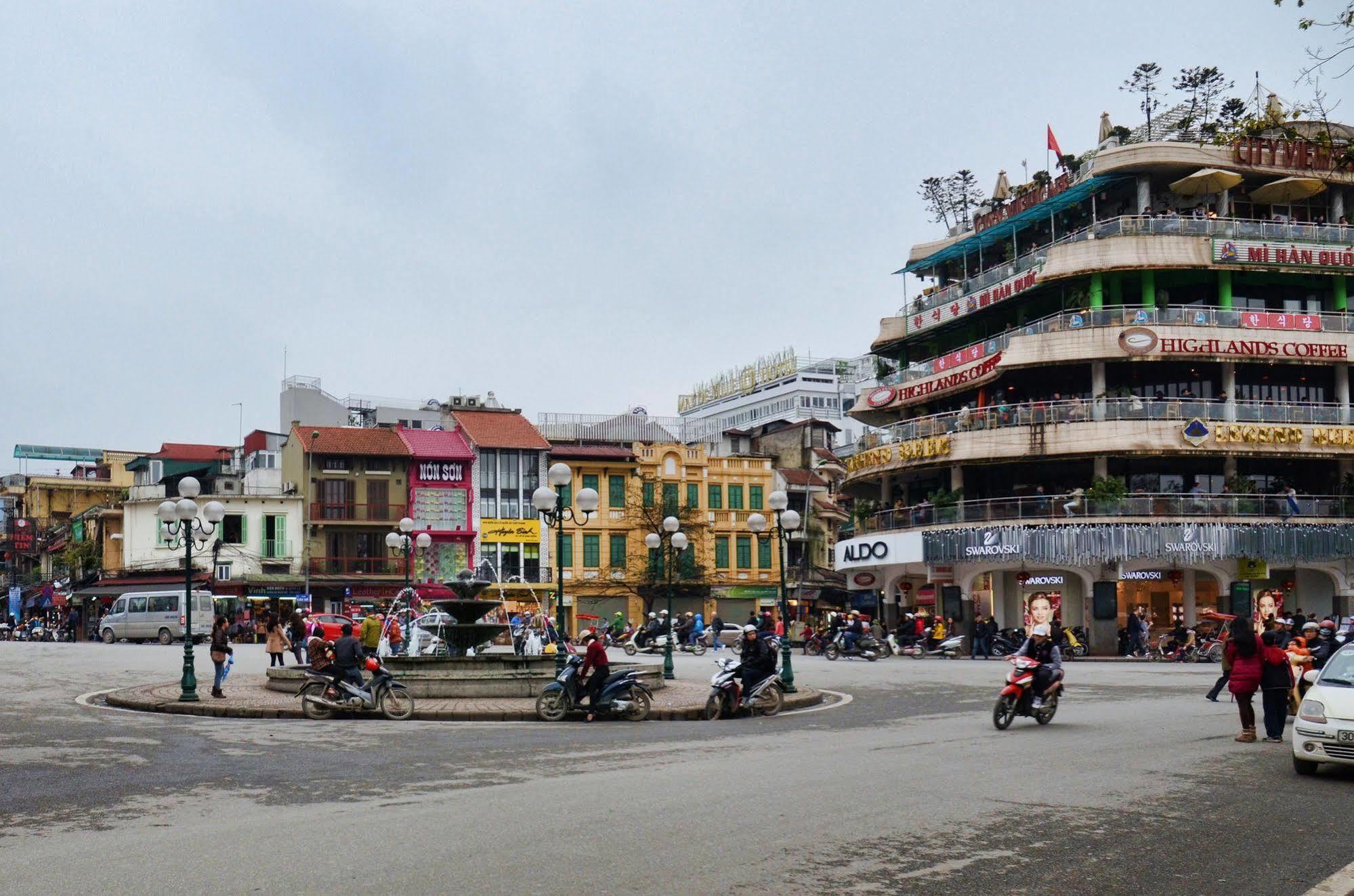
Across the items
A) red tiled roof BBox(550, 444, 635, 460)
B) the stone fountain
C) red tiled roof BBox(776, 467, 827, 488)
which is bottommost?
the stone fountain

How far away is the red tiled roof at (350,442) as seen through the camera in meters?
70.0

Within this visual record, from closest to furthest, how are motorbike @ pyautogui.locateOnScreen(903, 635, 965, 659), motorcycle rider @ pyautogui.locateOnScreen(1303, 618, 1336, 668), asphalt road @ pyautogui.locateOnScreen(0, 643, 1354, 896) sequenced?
asphalt road @ pyautogui.locateOnScreen(0, 643, 1354, 896)
motorcycle rider @ pyautogui.locateOnScreen(1303, 618, 1336, 668)
motorbike @ pyautogui.locateOnScreen(903, 635, 965, 659)

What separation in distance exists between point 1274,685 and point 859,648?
2527 centimetres

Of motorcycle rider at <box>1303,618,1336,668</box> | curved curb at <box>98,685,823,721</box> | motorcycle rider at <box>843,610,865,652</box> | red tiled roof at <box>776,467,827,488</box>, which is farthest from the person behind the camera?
red tiled roof at <box>776,467,827,488</box>

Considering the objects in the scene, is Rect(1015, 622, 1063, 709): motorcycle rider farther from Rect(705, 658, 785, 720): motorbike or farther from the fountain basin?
the fountain basin

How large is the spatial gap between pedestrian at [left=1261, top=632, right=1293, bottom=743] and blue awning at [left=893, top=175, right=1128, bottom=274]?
121 feet

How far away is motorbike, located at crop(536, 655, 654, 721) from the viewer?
68.8 feet

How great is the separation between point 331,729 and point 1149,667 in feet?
82.0

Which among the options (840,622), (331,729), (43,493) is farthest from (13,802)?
(43,493)

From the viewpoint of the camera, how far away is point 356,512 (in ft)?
231

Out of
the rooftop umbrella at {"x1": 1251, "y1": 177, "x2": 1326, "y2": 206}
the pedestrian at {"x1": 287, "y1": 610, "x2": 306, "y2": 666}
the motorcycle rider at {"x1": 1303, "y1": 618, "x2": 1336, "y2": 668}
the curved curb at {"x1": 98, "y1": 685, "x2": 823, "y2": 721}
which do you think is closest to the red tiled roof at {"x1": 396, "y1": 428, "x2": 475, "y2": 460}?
the pedestrian at {"x1": 287, "y1": 610, "x2": 306, "y2": 666}

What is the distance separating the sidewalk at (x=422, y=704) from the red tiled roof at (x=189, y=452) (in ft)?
168

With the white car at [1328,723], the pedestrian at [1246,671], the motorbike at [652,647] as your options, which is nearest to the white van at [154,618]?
the motorbike at [652,647]

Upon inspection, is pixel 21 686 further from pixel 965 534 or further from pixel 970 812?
pixel 965 534
